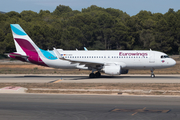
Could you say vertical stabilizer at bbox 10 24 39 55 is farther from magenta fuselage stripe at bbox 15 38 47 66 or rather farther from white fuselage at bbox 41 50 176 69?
white fuselage at bbox 41 50 176 69

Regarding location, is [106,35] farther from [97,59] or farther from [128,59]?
[128,59]

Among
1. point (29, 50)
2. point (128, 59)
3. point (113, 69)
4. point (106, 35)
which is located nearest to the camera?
point (113, 69)

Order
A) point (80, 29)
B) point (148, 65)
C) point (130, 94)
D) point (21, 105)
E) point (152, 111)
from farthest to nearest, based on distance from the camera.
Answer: point (80, 29), point (148, 65), point (130, 94), point (21, 105), point (152, 111)

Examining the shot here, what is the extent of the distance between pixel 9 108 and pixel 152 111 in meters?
8.09

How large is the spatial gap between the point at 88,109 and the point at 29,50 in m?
24.3

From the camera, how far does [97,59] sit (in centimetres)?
3594

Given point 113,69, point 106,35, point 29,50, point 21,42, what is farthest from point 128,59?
point 106,35

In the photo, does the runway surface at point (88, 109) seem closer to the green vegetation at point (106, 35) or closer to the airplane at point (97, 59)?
the airplane at point (97, 59)

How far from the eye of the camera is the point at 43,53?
37.0 m

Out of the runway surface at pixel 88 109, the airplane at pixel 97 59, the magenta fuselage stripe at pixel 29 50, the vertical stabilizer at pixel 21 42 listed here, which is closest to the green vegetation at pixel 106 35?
the vertical stabilizer at pixel 21 42

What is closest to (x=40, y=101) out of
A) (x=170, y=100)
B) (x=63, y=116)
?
(x=63, y=116)

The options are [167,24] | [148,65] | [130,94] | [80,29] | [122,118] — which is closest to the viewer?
[122,118]

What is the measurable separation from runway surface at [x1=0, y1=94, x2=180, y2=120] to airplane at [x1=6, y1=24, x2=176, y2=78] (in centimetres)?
1596

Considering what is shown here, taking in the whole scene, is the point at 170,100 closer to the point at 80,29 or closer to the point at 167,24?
the point at 167,24
